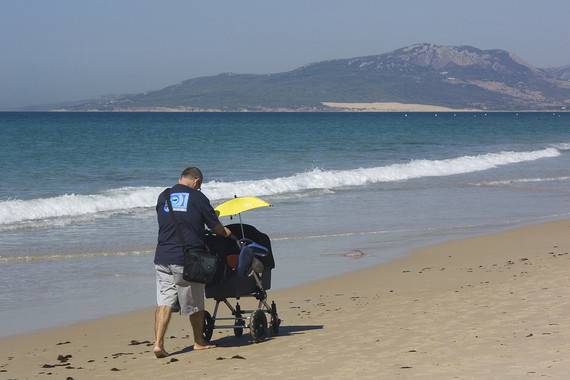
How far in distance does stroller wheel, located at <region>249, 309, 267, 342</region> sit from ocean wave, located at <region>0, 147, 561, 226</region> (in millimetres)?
11838

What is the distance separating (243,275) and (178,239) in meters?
0.75

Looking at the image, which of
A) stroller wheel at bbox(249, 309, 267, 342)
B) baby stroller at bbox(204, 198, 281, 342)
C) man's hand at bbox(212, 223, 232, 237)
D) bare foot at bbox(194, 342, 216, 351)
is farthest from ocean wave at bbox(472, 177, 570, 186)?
man's hand at bbox(212, 223, 232, 237)

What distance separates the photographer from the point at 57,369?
7844mm

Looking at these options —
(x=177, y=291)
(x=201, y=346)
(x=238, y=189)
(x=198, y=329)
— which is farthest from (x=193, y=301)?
(x=238, y=189)

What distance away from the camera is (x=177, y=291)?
817 centimetres

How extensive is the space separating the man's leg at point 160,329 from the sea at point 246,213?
2.04 m

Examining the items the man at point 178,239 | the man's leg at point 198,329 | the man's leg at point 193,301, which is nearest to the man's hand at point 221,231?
the man at point 178,239

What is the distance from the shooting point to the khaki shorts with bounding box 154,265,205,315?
26.6 feet

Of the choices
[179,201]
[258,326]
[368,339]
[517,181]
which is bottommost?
[517,181]

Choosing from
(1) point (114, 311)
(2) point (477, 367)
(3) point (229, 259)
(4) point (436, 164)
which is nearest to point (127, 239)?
(1) point (114, 311)

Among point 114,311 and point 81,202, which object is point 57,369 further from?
point 81,202

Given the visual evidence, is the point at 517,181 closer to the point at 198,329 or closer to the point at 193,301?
the point at 198,329

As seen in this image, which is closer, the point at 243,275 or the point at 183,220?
the point at 183,220

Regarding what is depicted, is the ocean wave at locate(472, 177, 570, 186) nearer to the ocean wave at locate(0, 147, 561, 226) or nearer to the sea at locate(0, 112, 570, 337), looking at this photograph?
the sea at locate(0, 112, 570, 337)
